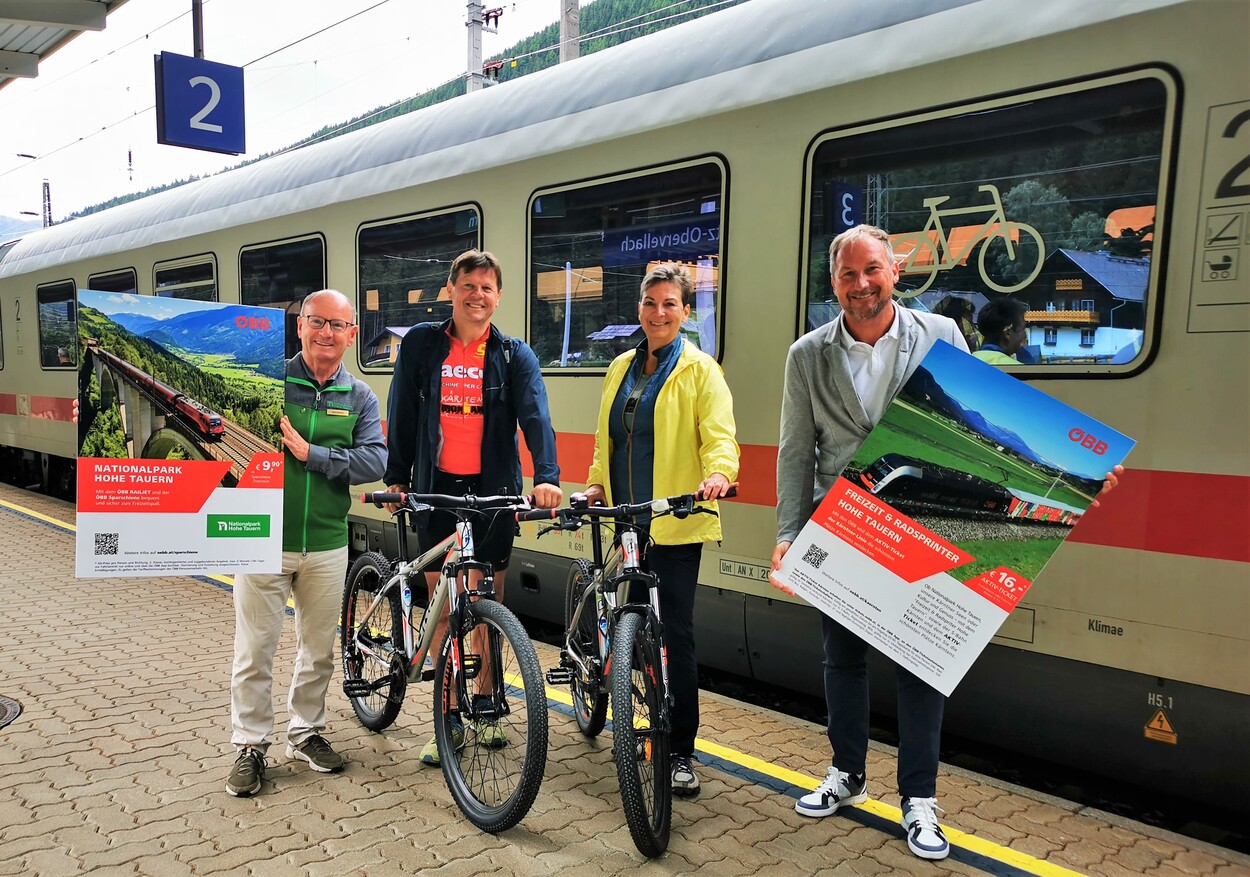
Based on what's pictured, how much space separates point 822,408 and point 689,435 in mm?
497

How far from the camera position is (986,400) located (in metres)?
2.79

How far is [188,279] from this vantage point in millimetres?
8203

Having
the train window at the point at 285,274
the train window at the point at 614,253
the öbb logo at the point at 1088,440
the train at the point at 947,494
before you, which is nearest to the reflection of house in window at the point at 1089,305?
the öbb logo at the point at 1088,440

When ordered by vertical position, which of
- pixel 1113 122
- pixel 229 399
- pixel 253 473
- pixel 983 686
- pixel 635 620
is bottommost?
pixel 983 686

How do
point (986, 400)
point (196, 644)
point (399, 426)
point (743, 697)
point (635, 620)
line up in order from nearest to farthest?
point (986, 400) < point (635, 620) < point (399, 426) < point (743, 697) < point (196, 644)

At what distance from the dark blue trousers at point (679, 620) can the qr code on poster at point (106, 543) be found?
1871 millimetres

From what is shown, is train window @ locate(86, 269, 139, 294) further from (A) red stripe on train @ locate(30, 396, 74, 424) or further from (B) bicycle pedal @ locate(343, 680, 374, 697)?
(B) bicycle pedal @ locate(343, 680, 374, 697)

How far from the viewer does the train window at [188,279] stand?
788cm

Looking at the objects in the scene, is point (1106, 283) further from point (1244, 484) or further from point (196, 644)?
point (196, 644)

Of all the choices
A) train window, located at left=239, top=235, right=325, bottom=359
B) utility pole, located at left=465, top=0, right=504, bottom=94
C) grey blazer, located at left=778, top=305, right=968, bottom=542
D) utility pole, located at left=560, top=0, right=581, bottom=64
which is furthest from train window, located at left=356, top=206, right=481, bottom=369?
utility pole, located at left=465, top=0, right=504, bottom=94

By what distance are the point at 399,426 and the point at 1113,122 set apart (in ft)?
9.30

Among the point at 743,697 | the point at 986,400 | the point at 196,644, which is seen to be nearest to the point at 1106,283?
the point at 986,400

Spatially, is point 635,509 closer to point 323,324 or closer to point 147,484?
point 323,324

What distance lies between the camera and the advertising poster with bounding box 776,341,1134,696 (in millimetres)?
2729
